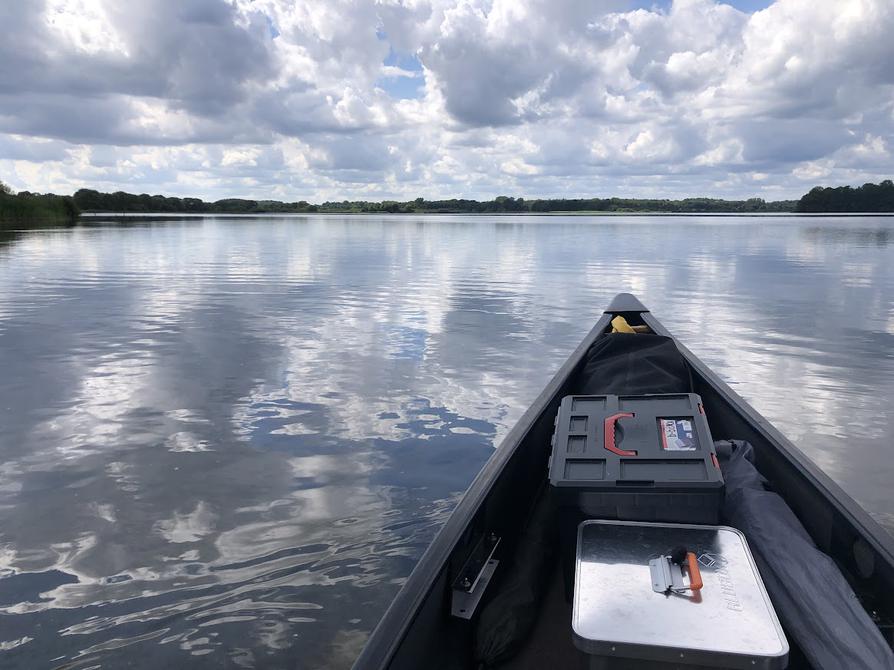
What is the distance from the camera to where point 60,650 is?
335 cm

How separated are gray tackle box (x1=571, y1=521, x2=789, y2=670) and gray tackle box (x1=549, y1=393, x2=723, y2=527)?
168 mm

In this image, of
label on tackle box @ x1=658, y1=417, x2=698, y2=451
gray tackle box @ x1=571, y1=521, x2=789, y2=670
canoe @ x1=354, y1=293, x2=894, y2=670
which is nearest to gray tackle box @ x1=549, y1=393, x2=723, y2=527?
label on tackle box @ x1=658, y1=417, x2=698, y2=451

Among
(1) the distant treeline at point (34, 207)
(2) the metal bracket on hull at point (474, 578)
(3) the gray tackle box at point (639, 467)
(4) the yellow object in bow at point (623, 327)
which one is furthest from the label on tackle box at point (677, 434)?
(1) the distant treeline at point (34, 207)

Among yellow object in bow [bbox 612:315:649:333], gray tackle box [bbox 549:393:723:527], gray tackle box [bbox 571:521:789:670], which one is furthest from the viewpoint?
yellow object in bow [bbox 612:315:649:333]

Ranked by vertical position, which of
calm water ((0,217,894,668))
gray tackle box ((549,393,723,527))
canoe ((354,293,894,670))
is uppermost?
gray tackle box ((549,393,723,527))

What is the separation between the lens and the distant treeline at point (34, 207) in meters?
57.9

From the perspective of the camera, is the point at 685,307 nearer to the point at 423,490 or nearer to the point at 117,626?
the point at 423,490

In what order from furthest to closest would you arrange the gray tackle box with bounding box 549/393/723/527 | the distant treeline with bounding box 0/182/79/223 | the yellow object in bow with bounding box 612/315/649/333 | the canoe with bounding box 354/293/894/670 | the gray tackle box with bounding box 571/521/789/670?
the distant treeline with bounding box 0/182/79/223 < the yellow object in bow with bounding box 612/315/649/333 < the gray tackle box with bounding box 549/393/723/527 < the canoe with bounding box 354/293/894/670 < the gray tackle box with bounding box 571/521/789/670

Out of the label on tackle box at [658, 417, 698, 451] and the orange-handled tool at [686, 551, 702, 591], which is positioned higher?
the label on tackle box at [658, 417, 698, 451]

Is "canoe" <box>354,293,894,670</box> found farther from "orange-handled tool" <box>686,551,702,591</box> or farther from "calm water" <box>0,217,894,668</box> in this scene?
"calm water" <box>0,217,894,668</box>

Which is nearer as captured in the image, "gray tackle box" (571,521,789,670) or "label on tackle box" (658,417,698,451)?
"gray tackle box" (571,521,789,670)

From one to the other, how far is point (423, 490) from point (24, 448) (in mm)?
3978

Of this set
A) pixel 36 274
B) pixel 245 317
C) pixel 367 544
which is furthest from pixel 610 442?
pixel 36 274

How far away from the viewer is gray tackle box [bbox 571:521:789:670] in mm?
2047
